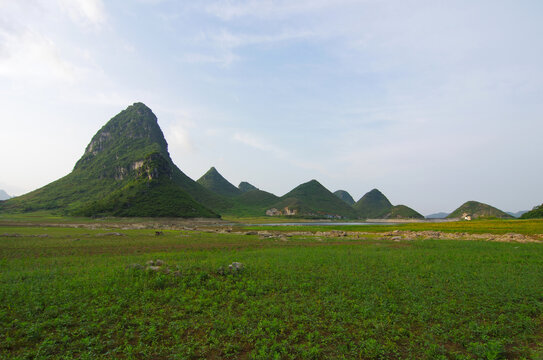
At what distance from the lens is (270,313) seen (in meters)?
13.0

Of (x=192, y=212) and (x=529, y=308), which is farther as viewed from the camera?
(x=192, y=212)

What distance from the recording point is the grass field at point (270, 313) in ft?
32.7

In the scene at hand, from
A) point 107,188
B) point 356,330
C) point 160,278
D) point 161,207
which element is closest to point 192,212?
point 161,207

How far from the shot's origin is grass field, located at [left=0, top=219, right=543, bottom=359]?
9969 millimetres

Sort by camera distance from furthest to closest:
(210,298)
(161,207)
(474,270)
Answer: (161,207), (474,270), (210,298)

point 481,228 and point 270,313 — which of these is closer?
point 270,313

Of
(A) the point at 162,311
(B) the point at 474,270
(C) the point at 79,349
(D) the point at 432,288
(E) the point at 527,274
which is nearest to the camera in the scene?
(C) the point at 79,349

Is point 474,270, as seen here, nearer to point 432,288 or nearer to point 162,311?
point 432,288

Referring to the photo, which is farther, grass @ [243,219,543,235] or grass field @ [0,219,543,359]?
grass @ [243,219,543,235]

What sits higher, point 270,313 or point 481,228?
point 481,228

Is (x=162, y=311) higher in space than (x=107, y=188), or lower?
lower

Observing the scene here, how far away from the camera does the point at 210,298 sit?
14.8 metres

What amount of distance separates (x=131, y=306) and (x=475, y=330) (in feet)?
54.0

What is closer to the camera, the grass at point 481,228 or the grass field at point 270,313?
the grass field at point 270,313
